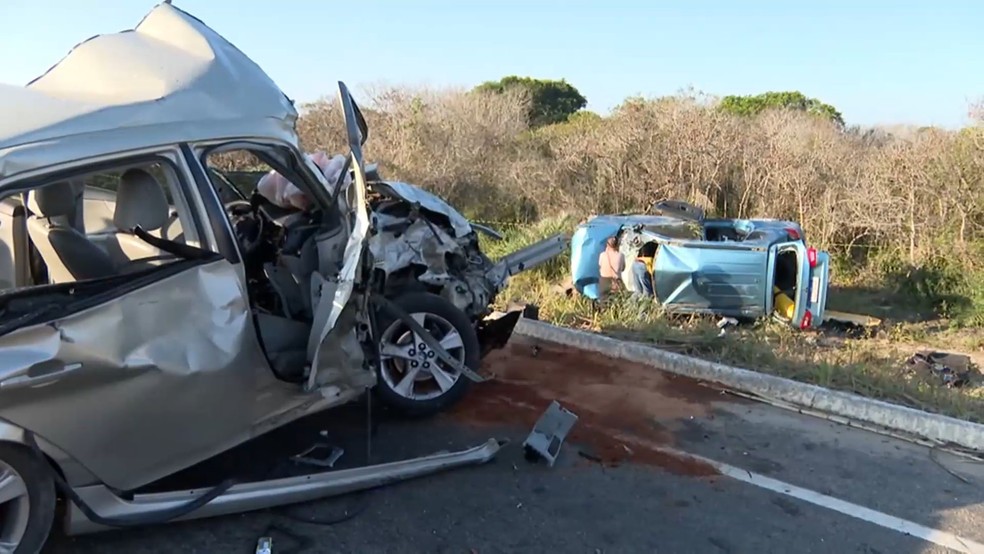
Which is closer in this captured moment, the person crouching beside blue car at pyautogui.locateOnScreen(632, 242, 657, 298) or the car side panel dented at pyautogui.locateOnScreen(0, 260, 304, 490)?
the car side panel dented at pyautogui.locateOnScreen(0, 260, 304, 490)

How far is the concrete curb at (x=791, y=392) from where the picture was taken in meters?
5.28

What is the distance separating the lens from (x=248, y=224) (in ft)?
17.3

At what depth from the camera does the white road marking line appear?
3.94 meters

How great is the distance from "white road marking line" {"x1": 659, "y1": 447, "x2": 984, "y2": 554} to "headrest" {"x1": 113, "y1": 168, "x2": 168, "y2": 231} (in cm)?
318

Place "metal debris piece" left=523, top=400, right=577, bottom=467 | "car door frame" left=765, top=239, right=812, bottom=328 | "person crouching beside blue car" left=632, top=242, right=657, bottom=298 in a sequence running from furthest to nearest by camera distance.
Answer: "person crouching beside blue car" left=632, top=242, right=657, bottom=298 < "car door frame" left=765, top=239, right=812, bottom=328 < "metal debris piece" left=523, top=400, right=577, bottom=467

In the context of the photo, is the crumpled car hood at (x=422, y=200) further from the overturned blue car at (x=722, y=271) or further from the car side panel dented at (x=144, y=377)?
the overturned blue car at (x=722, y=271)

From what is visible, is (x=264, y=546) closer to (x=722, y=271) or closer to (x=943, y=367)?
(x=943, y=367)

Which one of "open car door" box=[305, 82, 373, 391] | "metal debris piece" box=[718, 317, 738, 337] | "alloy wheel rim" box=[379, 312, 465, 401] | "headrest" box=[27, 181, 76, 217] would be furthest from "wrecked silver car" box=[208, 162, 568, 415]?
"metal debris piece" box=[718, 317, 738, 337]

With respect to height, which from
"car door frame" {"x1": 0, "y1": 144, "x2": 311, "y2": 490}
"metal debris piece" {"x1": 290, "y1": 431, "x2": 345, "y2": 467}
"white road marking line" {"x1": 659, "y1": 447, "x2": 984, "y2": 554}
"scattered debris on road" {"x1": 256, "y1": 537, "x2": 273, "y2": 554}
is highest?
"car door frame" {"x1": 0, "y1": 144, "x2": 311, "y2": 490}

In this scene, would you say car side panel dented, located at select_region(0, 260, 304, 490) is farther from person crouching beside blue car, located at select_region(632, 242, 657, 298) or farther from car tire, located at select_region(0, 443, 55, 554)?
person crouching beside blue car, located at select_region(632, 242, 657, 298)

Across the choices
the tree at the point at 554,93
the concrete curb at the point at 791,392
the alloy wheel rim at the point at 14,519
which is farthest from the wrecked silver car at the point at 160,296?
the tree at the point at 554,93

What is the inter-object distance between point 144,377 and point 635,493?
8.30 ft

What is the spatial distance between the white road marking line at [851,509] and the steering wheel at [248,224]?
9.43 ft

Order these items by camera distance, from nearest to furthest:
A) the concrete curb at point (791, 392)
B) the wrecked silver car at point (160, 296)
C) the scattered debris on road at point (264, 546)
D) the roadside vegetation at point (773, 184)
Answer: the wrecked silver car at point (160, 296) < the scattered debris on road at point (264, 546) < the concrete curb at point (791, 392) < the roadside vegetation at point (773, 184)
